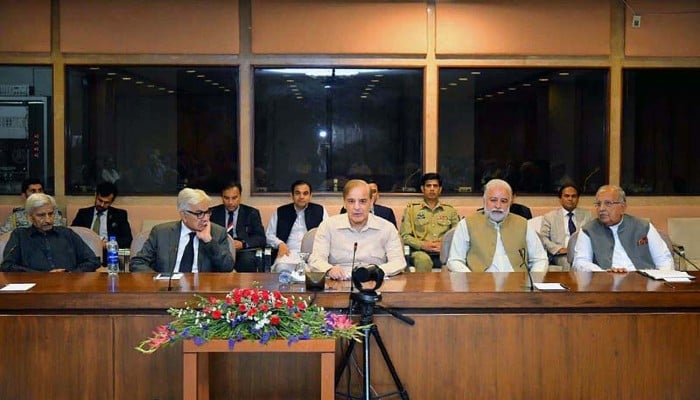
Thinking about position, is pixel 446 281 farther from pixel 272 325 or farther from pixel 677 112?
pixel 677 112

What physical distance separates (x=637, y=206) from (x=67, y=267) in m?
5.19

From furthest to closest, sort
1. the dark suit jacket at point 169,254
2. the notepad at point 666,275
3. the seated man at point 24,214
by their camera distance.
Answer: the seated man at point 24,214 → the dark suit jacket at point 169,254 → the notepad at point 666,275

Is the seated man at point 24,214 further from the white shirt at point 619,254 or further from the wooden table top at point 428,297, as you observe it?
the white shirt at point 619,254

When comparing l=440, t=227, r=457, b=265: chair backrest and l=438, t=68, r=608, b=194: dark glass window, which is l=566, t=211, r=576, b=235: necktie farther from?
l=440, t=227, r=457, b=265: chair backrest

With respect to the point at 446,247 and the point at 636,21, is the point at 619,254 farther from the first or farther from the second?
the point at 636,21

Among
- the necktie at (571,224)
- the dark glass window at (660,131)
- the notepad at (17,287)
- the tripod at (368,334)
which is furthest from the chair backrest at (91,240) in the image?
the dark glass window at (660,131)

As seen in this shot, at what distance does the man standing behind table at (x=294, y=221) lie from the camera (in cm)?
676

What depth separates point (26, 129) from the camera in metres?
7.25

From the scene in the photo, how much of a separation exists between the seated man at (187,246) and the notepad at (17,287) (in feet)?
2.53

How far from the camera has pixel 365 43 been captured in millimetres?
7113

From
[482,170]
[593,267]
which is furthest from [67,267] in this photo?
[482,170]

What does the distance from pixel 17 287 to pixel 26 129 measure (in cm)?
413

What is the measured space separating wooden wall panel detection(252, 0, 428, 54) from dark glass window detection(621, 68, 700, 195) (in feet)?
6.98

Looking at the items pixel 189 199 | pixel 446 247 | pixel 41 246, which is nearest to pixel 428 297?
pixel 446 247
